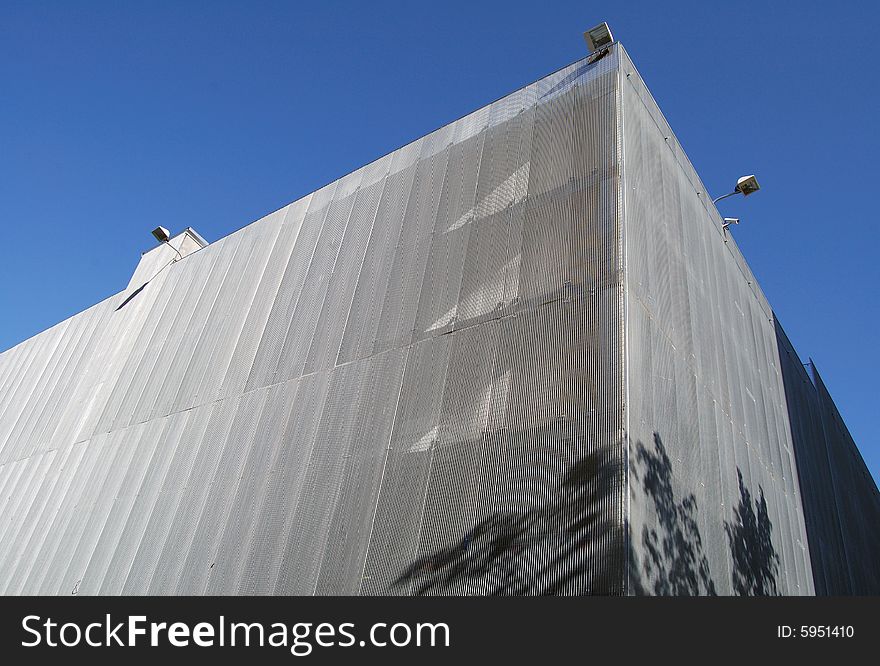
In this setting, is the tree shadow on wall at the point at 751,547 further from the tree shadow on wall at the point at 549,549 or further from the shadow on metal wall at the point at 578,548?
the tree shadow on wall at the point at 549,549

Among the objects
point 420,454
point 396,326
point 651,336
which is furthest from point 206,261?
point 651,336

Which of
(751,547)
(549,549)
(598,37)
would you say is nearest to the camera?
(549,549)

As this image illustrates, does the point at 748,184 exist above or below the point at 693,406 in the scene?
above

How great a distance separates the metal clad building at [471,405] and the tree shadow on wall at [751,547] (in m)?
0.07

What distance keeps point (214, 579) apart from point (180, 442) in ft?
11.6

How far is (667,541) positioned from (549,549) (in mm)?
1426

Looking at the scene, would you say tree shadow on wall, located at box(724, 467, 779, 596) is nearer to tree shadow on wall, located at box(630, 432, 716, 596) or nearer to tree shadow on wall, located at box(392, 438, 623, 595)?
tree shadow on wall, located at box(630, 432, 716, 596)

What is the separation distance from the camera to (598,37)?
11.3m

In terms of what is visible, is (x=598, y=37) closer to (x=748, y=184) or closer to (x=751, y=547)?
(x=748, y=184)

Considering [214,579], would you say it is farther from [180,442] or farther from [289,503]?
[180,442]

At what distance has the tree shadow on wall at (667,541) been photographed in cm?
724

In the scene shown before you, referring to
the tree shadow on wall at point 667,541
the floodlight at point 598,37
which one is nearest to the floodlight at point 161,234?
the floodlight at point 598,37

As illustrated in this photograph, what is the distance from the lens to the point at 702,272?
1206 centimetres

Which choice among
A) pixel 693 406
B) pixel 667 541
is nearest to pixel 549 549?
Result: pixel 667 541
